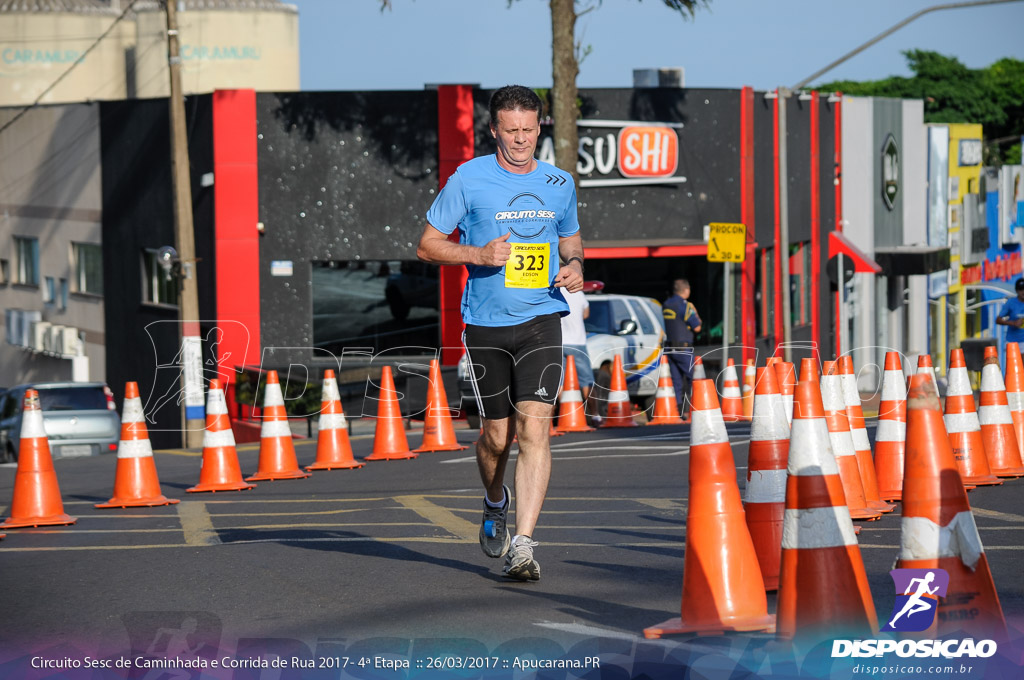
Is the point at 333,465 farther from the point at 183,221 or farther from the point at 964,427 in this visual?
the point at 183,221

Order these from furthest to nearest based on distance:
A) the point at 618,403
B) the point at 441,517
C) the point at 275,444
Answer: the point at 618,403 → the point at 275,444 → the point at 441,517

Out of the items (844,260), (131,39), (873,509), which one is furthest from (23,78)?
(873,509)

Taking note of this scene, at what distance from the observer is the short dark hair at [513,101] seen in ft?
21.9

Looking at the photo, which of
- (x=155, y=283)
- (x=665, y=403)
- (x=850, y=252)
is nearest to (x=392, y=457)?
(x=665, y=403)

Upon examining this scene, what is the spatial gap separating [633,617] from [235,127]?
21.7m

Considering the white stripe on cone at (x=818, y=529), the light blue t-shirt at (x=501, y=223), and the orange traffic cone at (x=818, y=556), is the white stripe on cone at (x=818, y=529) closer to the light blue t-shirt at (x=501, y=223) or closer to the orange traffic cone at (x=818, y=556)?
the orange traffic cone at (x=818, y=556)

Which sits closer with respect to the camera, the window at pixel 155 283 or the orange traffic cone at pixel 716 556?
the orange traffic cone at pixel 716 556

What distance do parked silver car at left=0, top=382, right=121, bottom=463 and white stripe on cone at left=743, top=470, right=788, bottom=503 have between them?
15.2m

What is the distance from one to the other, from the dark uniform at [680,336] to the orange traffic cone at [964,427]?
9.99m

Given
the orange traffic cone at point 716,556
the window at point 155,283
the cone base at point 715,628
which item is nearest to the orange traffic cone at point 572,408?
the orange traffic cone at point 716,556

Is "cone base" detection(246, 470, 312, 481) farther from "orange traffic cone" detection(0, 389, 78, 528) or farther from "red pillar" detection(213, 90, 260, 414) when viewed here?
"red pillar" detection(213, 90, 260, 414)

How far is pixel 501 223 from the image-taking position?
261 inches

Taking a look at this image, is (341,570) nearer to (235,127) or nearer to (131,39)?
(235,127)

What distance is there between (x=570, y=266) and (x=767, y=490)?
1412mm
